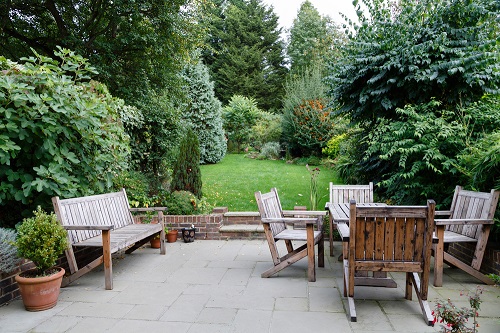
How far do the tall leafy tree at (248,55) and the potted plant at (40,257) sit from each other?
23561 millimetres

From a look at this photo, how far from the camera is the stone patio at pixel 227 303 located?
3.09m

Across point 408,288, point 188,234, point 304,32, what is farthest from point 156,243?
point 304,32

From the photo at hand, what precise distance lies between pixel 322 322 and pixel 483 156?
294 cm

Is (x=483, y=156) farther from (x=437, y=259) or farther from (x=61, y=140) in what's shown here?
(x=61, y=140)

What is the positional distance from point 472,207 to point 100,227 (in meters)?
4.41

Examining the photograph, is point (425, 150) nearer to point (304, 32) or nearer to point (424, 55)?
point (424, 55)

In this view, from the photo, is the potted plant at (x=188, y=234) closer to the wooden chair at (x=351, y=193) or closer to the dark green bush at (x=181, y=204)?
the dark green bush at (x=181, y=204)

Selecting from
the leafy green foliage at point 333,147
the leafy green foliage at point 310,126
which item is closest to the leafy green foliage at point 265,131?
the leafy green foliage at point 310,126

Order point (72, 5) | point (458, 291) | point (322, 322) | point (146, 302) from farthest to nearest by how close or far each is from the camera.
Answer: point (72, 5) < point (458, 291) < point (146, 302) < point (322, 322)

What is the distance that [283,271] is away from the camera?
4711mm

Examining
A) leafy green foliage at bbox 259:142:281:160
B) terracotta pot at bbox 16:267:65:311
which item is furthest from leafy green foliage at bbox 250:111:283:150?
terracotta pot at bbox 16:267:65:311

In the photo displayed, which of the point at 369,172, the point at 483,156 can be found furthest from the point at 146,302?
the point at 369,172

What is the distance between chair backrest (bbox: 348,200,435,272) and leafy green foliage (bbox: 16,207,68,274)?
9.25 feet

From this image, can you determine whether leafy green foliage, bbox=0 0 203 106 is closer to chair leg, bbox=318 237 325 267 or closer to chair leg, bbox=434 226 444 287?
chair leg, bbox=318 237 325 267
